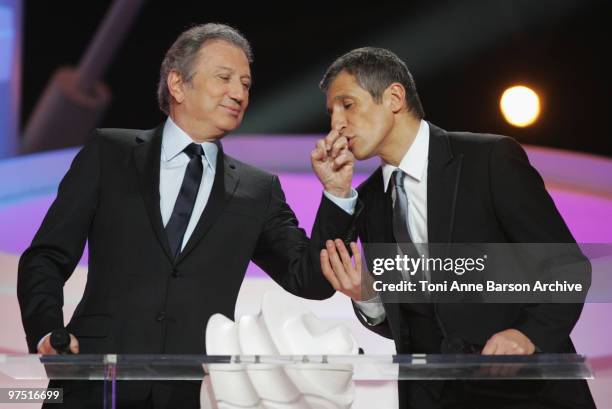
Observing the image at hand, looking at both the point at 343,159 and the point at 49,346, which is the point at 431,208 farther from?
the point at 49,346

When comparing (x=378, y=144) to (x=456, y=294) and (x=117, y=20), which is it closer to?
(x=456, y=294)

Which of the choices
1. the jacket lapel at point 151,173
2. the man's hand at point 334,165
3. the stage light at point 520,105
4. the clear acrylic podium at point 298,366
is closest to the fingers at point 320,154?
the man's hand at point 334,165

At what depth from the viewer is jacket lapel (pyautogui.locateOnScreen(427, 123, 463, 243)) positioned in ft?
6.92

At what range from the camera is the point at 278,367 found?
4.88 ft

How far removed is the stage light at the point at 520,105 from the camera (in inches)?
151

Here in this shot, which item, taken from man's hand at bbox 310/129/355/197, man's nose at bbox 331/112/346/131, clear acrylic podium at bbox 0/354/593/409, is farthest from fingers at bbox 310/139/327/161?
clear acrylic podium at bbox 0/354/593/409

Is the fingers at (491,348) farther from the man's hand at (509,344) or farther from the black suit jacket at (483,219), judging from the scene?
the black suit jacket at (483,219)

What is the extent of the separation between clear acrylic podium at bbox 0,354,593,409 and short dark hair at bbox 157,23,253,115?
1.08m

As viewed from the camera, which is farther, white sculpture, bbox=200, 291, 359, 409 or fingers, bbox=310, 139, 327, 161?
fingers, bbox=310, 139, 327, 161

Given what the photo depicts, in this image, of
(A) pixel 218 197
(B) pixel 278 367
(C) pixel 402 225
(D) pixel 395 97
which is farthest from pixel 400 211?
(B) pixel 278 367

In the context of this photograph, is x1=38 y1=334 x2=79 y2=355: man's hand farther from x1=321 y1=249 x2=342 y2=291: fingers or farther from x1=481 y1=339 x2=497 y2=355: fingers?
x1=481 y1=339 x2=497 y2=355: fingers

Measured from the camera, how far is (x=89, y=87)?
12.6 feet

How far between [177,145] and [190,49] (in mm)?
284

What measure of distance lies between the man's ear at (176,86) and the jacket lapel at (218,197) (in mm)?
166
